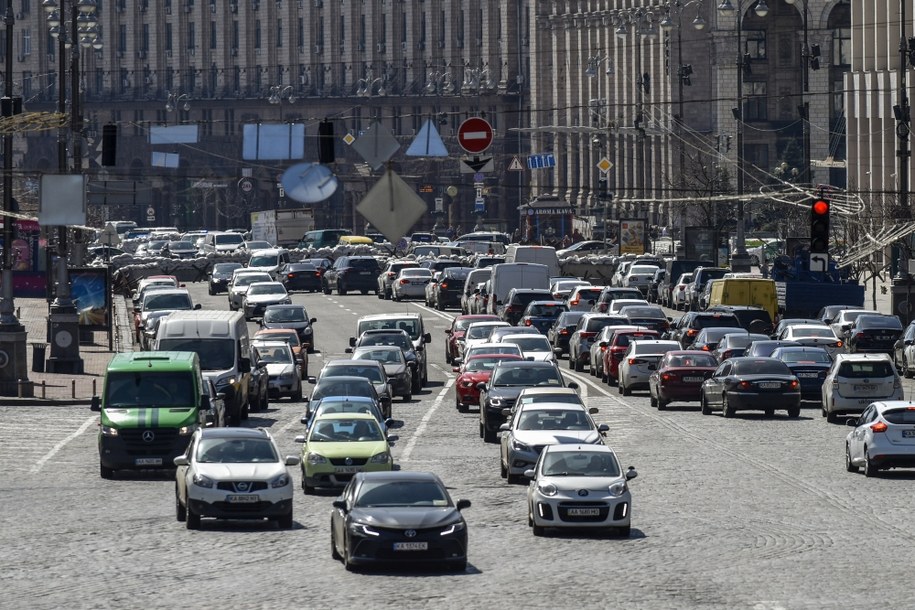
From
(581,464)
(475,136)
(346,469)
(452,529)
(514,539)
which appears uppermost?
(475,136)

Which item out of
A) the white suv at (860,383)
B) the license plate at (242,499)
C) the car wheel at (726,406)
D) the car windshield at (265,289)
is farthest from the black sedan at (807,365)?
the car windshield at (265,289)

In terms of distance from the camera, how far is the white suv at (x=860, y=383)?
146ft

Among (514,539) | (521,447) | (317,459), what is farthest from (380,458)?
(514,539)

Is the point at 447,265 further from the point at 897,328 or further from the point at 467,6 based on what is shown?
the point at 467,6

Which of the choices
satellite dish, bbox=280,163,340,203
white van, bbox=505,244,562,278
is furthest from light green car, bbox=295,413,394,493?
satellite dish, bbox=280,163,340,203

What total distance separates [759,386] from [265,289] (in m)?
33.1

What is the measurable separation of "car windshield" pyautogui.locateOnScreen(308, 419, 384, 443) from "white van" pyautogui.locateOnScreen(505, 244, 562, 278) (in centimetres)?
4693

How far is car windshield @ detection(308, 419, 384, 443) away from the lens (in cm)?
3419

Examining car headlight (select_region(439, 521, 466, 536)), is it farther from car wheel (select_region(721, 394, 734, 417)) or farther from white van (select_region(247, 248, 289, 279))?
white van (select_region(247, 248, 289, 279))

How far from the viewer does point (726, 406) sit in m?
46.2

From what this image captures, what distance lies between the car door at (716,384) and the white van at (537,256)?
34.2 m

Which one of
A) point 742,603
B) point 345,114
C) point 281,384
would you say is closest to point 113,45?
point 345,114

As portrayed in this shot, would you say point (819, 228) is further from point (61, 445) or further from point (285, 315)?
point (285, 315)

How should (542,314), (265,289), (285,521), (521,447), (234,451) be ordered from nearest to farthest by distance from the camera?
(285,521)
(234,451)
(521,447)
(542,314)
(265,289)
